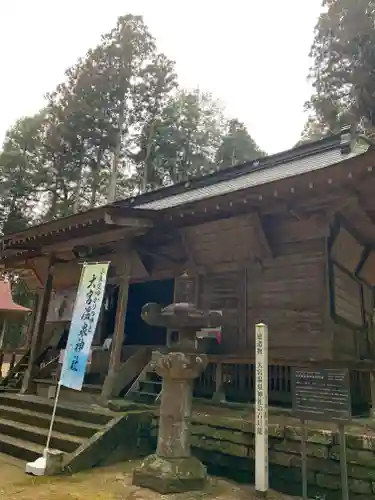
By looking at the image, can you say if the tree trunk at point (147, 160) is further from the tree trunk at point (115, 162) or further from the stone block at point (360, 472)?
the stone block at point (360, 472)

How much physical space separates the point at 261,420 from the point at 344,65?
23.8 meters

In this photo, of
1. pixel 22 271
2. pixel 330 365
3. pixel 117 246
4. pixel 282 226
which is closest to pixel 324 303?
pixel 330 365

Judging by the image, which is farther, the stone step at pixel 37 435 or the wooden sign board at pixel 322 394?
the stone step at pixel 37 435

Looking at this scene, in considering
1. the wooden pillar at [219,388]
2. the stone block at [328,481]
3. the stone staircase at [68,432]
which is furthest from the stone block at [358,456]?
the stone staircase at [68,432]

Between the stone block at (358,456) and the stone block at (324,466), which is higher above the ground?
the stone block at (358,456)

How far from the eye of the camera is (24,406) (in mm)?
8016

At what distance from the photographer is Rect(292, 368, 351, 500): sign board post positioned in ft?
12.9

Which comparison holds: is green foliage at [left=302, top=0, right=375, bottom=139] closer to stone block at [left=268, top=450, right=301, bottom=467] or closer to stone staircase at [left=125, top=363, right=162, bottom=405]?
stone staircase at [left=125, top=363, right=162, bottom=405]

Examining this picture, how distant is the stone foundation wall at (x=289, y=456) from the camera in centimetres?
449

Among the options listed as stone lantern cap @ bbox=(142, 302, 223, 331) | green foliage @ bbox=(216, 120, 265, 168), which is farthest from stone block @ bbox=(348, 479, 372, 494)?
green foliage @ bbox=(216, 120, 265, 168)

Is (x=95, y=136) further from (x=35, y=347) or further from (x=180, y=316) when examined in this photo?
(x=180, y=316)

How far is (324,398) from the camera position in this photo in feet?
13.5

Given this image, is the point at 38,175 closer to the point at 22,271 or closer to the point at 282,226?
the point at 22,271

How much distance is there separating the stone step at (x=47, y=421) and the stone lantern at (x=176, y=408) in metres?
1.59
